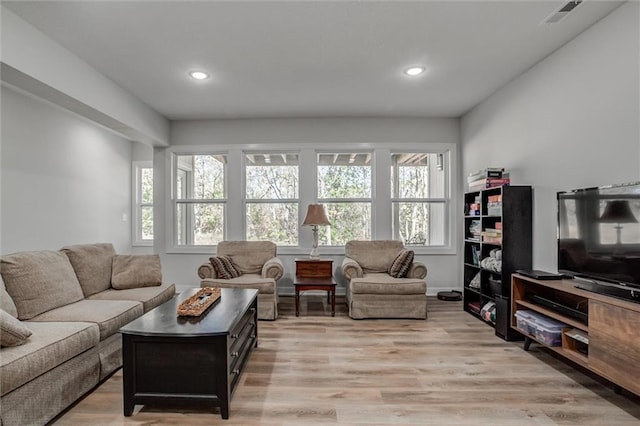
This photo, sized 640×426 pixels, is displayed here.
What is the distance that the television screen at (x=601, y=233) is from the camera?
6.56ft

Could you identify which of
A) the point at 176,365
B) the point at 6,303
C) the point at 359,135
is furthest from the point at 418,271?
the point at 6,303

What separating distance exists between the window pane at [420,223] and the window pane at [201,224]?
2774 mm

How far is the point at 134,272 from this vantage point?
3.32 meters

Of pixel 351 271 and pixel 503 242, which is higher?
pixel 503 242

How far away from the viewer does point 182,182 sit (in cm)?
520

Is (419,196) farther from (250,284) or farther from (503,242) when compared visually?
(250,284)

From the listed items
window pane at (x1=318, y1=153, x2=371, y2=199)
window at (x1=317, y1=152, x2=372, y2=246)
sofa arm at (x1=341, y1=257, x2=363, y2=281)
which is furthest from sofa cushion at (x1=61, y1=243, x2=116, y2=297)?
window pane at (x1=318, y1=153, x2=371, y2=199)

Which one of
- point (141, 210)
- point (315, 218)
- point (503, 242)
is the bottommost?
point (503, 242)

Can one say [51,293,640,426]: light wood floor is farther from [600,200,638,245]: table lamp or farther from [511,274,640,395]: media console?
[600,200,638,245]: table lamp

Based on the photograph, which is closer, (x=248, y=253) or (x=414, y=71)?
(x=414, y=71)

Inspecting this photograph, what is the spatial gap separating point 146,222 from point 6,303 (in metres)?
4.45

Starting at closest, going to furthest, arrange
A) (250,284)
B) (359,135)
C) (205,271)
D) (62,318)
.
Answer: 1. (62,318)
2. (250,284)
3. (205,271)
4. (359,135)

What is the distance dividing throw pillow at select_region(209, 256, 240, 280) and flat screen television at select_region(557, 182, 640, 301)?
10.9ft

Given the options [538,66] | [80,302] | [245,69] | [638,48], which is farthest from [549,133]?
[80,302]
